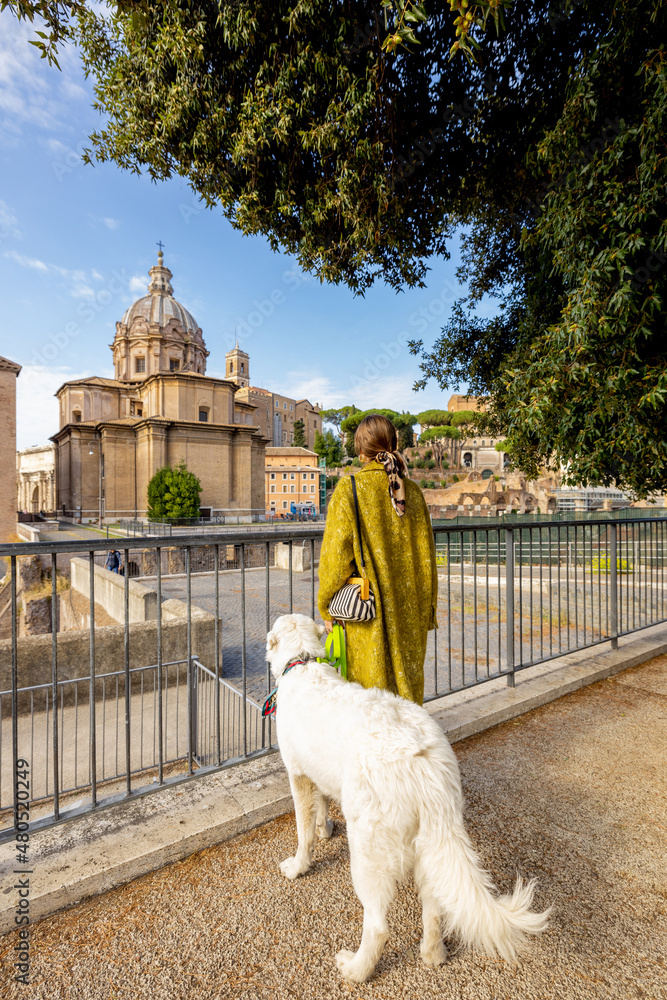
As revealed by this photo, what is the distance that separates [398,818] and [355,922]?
714 millimetres

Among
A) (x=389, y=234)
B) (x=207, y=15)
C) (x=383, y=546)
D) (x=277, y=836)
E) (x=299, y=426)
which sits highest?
(x=299, y=426)


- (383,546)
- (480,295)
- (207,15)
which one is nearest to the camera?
(383,546)

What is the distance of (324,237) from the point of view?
5996 mm

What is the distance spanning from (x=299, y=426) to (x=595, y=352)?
298 feet

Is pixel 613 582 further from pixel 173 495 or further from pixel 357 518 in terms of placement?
pixel 173 495

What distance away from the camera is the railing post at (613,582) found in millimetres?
4719

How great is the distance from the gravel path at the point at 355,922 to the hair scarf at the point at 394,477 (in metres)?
1.63

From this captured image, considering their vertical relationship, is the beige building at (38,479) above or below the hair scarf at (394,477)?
above

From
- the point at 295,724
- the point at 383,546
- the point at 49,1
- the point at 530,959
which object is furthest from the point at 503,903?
the point at 49,1

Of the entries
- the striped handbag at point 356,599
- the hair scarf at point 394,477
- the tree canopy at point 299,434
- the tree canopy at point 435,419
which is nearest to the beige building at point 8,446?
the striped handbag at point 356,599

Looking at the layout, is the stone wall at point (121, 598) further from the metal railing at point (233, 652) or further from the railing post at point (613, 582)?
the railing post at point (613, 582)

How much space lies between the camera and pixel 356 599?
6.56 ft

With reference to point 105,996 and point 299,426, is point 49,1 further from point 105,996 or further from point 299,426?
point 299,426
